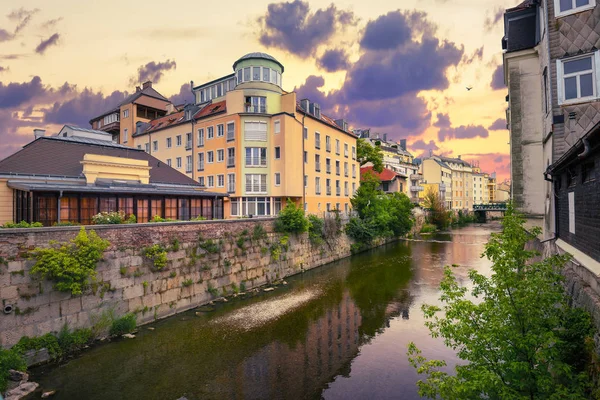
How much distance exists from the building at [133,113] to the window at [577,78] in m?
49.8

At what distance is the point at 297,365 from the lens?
13125 millimetres

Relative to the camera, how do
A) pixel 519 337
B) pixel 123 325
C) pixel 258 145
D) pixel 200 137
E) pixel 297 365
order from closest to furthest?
pixel 519 337
pixel 297 365
pixel 123 325
pixel 258 145
pixel 200 137

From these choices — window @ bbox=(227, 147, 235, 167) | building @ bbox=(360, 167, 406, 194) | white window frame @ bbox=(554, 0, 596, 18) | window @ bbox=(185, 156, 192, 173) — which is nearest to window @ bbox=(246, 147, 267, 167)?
window @ bbox=(227, 147, 235, 167)

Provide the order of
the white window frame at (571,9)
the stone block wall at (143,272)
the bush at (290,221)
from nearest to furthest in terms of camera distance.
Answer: the white window frame at (571,9)
the stone block wall at (143,272)
the bush at (290,221)

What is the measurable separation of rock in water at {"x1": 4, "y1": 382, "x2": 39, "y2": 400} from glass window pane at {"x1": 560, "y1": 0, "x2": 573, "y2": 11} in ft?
73.3

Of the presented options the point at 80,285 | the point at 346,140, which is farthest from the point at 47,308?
the point at 346,140

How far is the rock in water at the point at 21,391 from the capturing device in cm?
1048

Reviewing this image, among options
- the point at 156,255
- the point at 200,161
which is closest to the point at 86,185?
the point at 156,255

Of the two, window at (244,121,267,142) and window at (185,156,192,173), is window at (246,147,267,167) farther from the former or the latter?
window at (185,156,192,173)

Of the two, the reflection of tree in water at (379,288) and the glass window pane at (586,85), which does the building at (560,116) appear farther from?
the reflection of tree in water at (379,288)

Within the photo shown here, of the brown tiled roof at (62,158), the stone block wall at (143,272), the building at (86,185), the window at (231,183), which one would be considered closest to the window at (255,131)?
the window at (231,183)

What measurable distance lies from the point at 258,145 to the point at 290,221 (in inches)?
465

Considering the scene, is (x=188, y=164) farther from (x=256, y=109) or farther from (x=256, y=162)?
(x=256, y=109)

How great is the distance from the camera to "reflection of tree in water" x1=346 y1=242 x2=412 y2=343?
1822 cm
